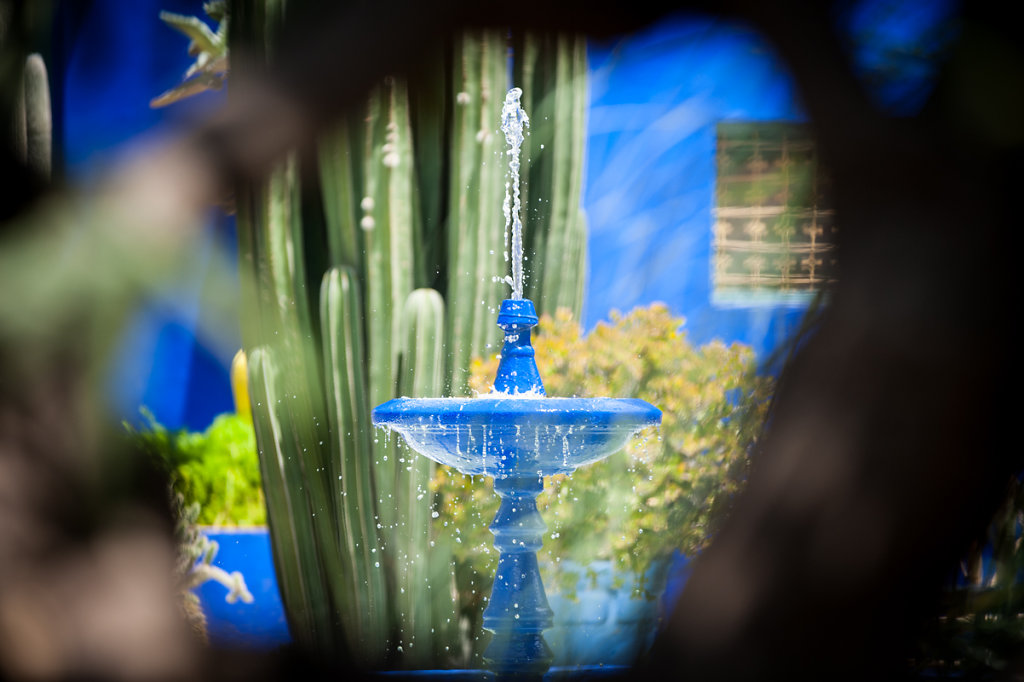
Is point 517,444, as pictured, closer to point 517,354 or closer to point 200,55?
point 517,354

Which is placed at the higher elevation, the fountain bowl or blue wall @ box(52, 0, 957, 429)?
blue wall @ box(52, 0, 957, 429)

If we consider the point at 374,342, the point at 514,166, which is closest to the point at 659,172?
the point at 514,166

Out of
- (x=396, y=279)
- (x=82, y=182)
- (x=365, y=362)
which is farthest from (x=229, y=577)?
(x=82, y=182)

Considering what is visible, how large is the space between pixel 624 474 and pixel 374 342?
110cm

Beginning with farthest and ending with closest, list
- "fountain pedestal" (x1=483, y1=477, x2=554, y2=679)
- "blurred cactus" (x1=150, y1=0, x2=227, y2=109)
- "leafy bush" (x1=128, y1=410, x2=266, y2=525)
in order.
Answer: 1. "blurred cactus" (x1=150, y1=0, x2=227, y2=109)
2. "leafy bush" (x1=128, y1=410, x2=266, y2=525)
3. "fountain pedestal" (x1=483, y1=477, x2=554, y2=679)

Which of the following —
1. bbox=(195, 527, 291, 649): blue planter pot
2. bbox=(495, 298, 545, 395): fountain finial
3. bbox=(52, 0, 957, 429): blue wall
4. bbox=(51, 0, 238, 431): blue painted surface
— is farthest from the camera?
bbox=(51, 0, 238, 431): blue painted surface

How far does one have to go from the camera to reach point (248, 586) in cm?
434

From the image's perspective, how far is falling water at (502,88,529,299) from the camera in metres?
3.73

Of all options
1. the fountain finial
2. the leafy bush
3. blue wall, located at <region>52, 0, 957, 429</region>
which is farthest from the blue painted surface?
the fountain finial

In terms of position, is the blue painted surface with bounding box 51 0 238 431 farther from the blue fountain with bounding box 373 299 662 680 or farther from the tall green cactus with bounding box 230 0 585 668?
the blue fountain with bounding box 373 299 662 680

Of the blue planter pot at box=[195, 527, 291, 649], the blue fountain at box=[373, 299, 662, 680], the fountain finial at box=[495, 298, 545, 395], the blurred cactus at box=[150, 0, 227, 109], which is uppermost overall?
the blurred cactus at box=[150, 0, 227, 109]

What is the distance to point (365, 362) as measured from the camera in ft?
12.1

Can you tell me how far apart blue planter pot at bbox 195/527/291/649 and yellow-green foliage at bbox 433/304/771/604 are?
3.33ft

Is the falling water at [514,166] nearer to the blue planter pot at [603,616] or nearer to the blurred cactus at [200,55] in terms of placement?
the blue planter pot at [603,616]
